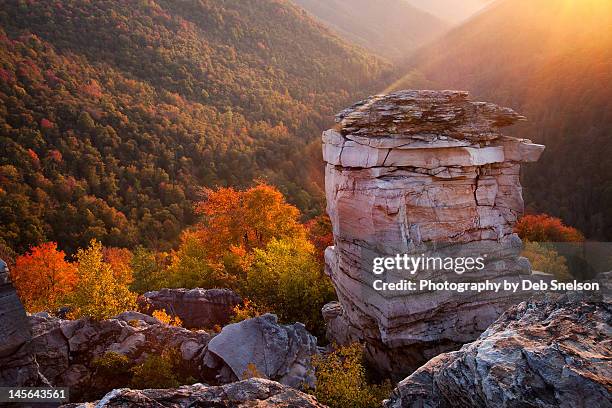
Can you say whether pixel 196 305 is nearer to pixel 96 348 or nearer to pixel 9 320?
pixel 96 348

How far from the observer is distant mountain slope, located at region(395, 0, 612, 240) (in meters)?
62.6

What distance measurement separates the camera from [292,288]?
22.8 m

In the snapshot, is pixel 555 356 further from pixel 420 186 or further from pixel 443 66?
pixel 443 66

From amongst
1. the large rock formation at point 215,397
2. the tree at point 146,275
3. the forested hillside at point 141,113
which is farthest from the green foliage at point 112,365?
the forested hillside at point 141,113

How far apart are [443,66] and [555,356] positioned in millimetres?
121897

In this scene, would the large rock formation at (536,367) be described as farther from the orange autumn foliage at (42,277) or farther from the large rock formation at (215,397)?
the orange autumn foliage at (42,277)

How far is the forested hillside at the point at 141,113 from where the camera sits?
174 feet

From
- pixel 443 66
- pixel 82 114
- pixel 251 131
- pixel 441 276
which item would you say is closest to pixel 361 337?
pixel 441 276

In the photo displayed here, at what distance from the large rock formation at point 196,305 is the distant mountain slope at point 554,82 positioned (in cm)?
4971

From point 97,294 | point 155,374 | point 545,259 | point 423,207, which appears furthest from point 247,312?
point 545,259

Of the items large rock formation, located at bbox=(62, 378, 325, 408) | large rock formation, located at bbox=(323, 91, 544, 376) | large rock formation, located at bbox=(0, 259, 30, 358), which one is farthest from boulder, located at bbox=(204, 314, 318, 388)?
large rock formation, located at bbox=(62, 378, 325, 408)

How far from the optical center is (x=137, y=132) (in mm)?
63188

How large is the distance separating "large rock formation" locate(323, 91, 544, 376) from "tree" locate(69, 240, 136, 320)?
9.40m

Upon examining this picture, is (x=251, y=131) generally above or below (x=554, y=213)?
above
